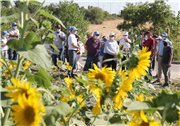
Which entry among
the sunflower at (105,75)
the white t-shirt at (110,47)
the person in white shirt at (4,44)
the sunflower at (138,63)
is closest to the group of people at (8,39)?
the person in white shirt at (4,44)

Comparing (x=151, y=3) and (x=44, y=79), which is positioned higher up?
(x=151, y=3)

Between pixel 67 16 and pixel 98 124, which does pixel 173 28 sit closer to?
pixel 67 16

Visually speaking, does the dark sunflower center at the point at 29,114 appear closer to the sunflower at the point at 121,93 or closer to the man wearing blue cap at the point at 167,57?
the sunflower at the point at 121,93

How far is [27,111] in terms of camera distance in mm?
585

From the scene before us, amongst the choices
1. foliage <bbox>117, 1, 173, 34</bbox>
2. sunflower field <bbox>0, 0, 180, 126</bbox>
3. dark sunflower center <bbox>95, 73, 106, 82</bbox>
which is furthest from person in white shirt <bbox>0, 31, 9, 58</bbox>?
foliage <bbox>117, 1, 173, 34</bbox>

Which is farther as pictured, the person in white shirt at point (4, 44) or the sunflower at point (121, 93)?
the person in white shirt at point (4, 44)

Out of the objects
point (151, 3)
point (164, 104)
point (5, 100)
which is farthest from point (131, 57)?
point (151, 3)

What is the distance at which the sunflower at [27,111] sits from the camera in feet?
1.82

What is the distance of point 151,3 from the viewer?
92.3 feet

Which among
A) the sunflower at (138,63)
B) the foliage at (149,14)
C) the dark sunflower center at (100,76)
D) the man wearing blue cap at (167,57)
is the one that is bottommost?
the man wearing blue cap at (167,57)

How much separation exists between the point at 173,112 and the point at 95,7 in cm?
5444

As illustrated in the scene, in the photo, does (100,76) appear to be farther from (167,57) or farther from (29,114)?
(167,57)

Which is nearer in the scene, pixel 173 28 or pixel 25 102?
pixel 25 102

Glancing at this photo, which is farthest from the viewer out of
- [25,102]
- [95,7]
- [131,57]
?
[95,7]
